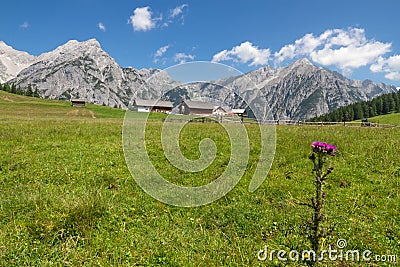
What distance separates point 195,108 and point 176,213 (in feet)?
10.6

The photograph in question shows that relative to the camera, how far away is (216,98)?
306 inches

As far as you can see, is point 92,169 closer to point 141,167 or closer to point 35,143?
point 141,167

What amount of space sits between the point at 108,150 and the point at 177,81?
7.21 meters

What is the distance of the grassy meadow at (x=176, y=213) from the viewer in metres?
5.33

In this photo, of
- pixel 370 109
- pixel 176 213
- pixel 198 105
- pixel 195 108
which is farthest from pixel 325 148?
pixel 370 109

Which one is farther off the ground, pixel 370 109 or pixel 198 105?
pixel 370 109

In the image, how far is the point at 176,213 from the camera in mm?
7191

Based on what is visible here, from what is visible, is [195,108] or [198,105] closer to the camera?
[195,108]

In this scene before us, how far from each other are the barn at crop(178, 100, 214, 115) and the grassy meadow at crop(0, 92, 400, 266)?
2576mm

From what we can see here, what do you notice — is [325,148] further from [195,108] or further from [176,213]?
[195,108]

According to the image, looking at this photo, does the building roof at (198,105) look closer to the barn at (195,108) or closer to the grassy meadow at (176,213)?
the barn at (195,108)

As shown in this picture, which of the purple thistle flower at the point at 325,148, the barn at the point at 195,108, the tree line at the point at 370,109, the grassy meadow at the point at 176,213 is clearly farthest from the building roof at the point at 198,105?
the tree line at the point at 370,109

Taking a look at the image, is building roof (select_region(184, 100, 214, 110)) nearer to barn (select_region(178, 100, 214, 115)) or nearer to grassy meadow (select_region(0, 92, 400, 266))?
barn (select_region(178, 100, 214, 115))

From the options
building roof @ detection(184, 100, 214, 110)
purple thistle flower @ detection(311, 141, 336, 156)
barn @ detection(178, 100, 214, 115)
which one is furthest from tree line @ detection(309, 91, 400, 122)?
purple thistle flower @ detection(311, 141, 336, 156)
